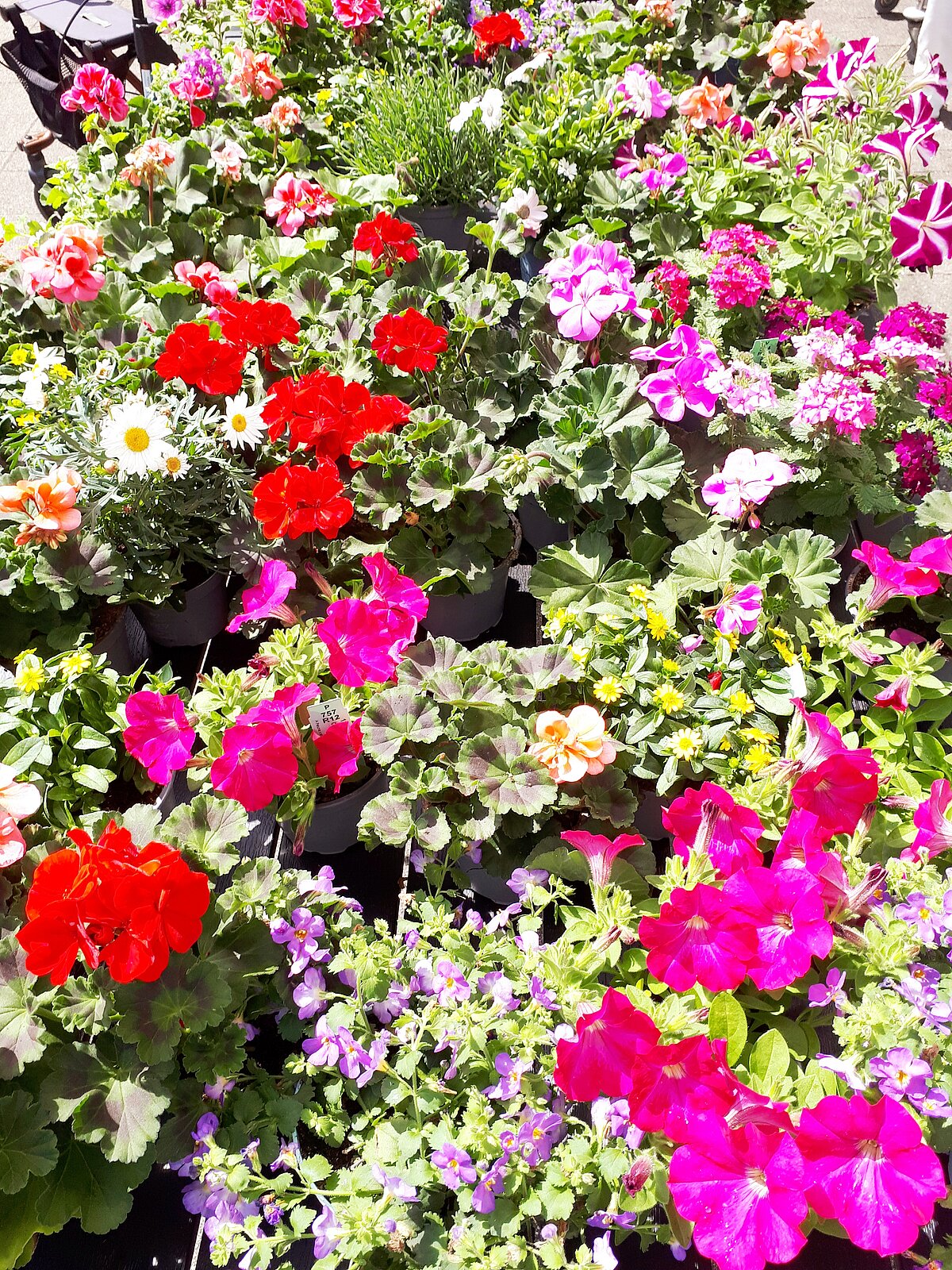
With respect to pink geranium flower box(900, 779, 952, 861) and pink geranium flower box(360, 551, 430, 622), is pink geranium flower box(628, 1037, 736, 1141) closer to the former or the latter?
pink geranium flower box(900, 779, 952, 861)

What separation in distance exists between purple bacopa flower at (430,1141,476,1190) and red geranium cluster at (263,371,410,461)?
1049 millimetres

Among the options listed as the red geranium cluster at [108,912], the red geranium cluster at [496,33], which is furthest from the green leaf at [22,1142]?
the red geranium cluster at [496,33]

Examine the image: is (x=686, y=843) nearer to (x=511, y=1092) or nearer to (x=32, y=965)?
(x=511, y=1092)

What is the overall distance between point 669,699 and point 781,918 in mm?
377

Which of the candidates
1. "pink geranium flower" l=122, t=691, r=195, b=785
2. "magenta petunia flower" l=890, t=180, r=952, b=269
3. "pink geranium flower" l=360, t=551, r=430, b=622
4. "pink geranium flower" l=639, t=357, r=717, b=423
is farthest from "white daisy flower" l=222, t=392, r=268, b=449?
"magenta petunia flower" l=890, t=180, r=952, b=269

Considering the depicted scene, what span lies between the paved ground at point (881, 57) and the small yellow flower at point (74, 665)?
8.66 feet

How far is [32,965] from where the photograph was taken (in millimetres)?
970

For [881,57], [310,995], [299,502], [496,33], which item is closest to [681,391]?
[299,502]

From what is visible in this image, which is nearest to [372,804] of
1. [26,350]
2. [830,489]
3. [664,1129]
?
[664,1129]

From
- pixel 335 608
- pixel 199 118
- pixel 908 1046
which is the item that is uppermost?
pixel 199 118

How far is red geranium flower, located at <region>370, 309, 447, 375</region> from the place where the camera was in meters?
1.61

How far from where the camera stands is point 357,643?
1.28m

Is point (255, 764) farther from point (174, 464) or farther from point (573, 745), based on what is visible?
point (174, 464)

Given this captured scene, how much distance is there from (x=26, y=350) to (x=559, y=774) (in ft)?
4.72
